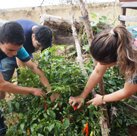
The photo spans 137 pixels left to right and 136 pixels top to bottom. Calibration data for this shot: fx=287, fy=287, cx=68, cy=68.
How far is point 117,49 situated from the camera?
6.27 feet

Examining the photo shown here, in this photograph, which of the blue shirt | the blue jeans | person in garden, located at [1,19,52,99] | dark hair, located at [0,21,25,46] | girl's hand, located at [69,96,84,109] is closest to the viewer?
dark hair, located at [0,21,25,46]

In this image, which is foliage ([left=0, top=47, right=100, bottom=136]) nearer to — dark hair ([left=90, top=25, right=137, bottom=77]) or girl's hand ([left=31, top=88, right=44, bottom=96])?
girl's hand ([left=31, top=88, right=44, bottom=96])

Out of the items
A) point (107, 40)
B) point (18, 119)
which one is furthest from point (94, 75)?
point (18, 119)

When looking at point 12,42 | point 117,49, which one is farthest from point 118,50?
point 12,42

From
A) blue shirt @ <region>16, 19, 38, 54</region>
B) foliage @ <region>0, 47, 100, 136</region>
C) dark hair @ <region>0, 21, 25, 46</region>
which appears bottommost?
foliage @ <region>0, 47, 100, 136</region>

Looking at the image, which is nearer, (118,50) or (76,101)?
(118,50)

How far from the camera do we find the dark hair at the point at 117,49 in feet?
6.22

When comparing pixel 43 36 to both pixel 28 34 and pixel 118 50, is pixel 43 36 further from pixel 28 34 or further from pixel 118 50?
pixel 118 50

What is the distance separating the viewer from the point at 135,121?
9.08 feet

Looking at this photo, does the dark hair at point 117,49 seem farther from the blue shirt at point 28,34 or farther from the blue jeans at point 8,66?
the blue jeans at point 8,66

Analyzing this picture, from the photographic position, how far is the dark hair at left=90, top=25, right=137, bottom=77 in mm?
1896

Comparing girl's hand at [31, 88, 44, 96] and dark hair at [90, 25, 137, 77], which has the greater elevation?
dark hair at [90, 25, 137, 77]

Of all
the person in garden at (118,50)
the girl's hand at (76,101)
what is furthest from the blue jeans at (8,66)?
the person in garden at (118,50)

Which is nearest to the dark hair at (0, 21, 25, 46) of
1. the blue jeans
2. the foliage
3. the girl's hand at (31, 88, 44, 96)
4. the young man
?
the young man
